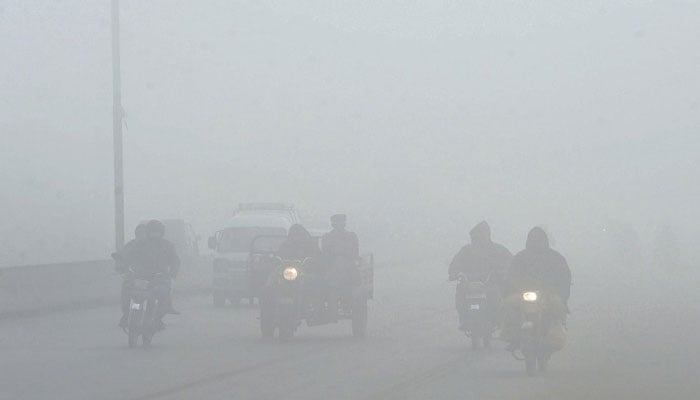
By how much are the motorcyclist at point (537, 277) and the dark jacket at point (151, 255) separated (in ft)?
21.0

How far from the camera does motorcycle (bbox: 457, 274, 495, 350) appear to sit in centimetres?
1983

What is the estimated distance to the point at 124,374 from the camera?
53.5 ft

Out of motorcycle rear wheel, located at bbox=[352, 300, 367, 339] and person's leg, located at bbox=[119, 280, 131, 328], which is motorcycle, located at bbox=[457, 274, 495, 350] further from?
person's leg, located at bbox=[119, 280, 131, 328]

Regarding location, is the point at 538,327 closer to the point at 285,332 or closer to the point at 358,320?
the point at 285,332

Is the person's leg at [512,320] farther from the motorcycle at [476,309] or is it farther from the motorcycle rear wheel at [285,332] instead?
the motorcycle rear wheel at [285,332]

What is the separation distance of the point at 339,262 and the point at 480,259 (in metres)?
2.82

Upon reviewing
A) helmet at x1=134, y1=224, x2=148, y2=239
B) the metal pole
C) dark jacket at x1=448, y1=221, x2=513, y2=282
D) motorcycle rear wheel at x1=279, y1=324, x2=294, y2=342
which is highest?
the metal pole

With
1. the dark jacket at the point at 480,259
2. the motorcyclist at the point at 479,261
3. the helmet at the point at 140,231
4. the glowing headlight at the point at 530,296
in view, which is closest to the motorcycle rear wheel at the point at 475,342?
the motorcyclist at the point at 479,261

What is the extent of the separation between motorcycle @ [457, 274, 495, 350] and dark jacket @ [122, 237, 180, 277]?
A: 4.45 metres

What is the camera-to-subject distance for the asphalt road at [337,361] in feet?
47.4

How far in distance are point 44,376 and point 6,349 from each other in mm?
4218

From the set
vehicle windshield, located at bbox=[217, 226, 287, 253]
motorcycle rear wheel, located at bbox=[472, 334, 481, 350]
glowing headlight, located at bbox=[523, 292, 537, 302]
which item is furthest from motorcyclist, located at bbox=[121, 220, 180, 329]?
vehicle windshield, located at bbox=[217, 226, 287, 253]

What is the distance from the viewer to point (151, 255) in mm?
21250

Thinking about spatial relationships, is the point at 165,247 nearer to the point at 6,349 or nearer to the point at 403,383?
the point at 6,349
